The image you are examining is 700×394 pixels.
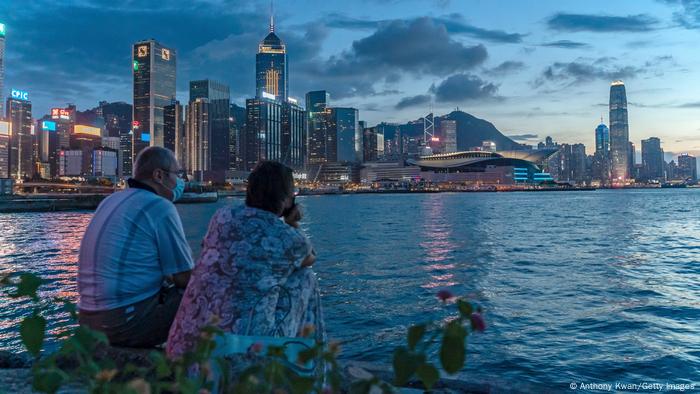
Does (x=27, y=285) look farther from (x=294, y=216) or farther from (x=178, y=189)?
(x=178, y=189)

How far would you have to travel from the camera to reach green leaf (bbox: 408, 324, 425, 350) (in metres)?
1.47

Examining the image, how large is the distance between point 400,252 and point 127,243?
17059 millimetres

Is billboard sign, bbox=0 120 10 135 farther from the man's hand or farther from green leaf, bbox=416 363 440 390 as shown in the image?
green leaf, bbox=416 363 440 390

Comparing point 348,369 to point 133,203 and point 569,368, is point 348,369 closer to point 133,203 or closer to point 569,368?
point 133,203

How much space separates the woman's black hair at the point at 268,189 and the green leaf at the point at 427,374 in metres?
1.63

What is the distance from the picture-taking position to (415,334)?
1.48 m

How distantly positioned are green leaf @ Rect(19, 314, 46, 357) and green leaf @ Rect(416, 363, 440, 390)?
1.23 metres

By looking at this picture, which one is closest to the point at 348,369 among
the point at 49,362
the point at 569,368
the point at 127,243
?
the point at 127,243

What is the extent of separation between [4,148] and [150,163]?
20285cm

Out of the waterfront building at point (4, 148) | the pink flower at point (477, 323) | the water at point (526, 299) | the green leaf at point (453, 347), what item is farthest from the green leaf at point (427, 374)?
the waterfront building at point (4, 148)

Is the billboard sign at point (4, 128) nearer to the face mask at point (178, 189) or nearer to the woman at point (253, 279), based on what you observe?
the face mask at point (178, 189)

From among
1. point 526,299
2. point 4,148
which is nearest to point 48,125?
point 4,148

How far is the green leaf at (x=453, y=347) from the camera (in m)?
1.39

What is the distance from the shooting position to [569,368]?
6.51m
